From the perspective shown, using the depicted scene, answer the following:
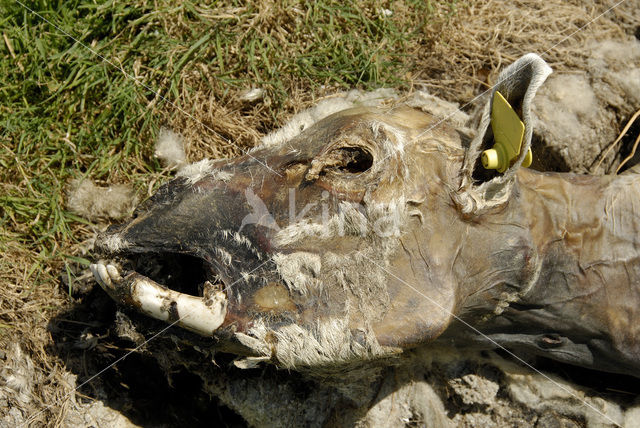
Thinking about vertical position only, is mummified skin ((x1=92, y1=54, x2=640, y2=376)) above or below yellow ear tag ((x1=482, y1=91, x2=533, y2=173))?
below

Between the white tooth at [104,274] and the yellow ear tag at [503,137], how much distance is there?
137 centimetres

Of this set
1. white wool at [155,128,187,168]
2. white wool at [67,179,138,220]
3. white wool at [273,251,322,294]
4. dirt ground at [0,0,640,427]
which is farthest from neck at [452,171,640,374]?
white wool at [67,179,138,220]

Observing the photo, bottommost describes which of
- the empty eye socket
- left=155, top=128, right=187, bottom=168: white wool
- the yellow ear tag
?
left=155, top=128, right=187, bottom=168: white wool

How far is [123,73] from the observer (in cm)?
300

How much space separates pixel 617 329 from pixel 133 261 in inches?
72.8

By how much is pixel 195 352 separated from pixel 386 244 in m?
1.02

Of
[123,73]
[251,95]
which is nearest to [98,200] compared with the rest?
[123,73]

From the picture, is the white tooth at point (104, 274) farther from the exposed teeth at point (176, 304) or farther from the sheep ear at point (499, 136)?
the sheep ear at point (499, 136)

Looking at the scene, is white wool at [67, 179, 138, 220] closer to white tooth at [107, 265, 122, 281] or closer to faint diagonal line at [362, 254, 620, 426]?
white tooth at [107, 265, 122, 281]

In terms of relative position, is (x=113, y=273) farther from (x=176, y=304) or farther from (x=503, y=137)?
(x=503, y=137)

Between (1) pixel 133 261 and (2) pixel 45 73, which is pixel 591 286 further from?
(2) pixel 45 73

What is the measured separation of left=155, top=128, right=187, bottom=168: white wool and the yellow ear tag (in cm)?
154

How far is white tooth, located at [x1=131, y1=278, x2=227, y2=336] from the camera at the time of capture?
6.73ft

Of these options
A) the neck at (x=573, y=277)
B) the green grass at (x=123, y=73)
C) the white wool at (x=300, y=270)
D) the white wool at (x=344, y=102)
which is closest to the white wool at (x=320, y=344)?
the white wool at (x=300, y=270)
